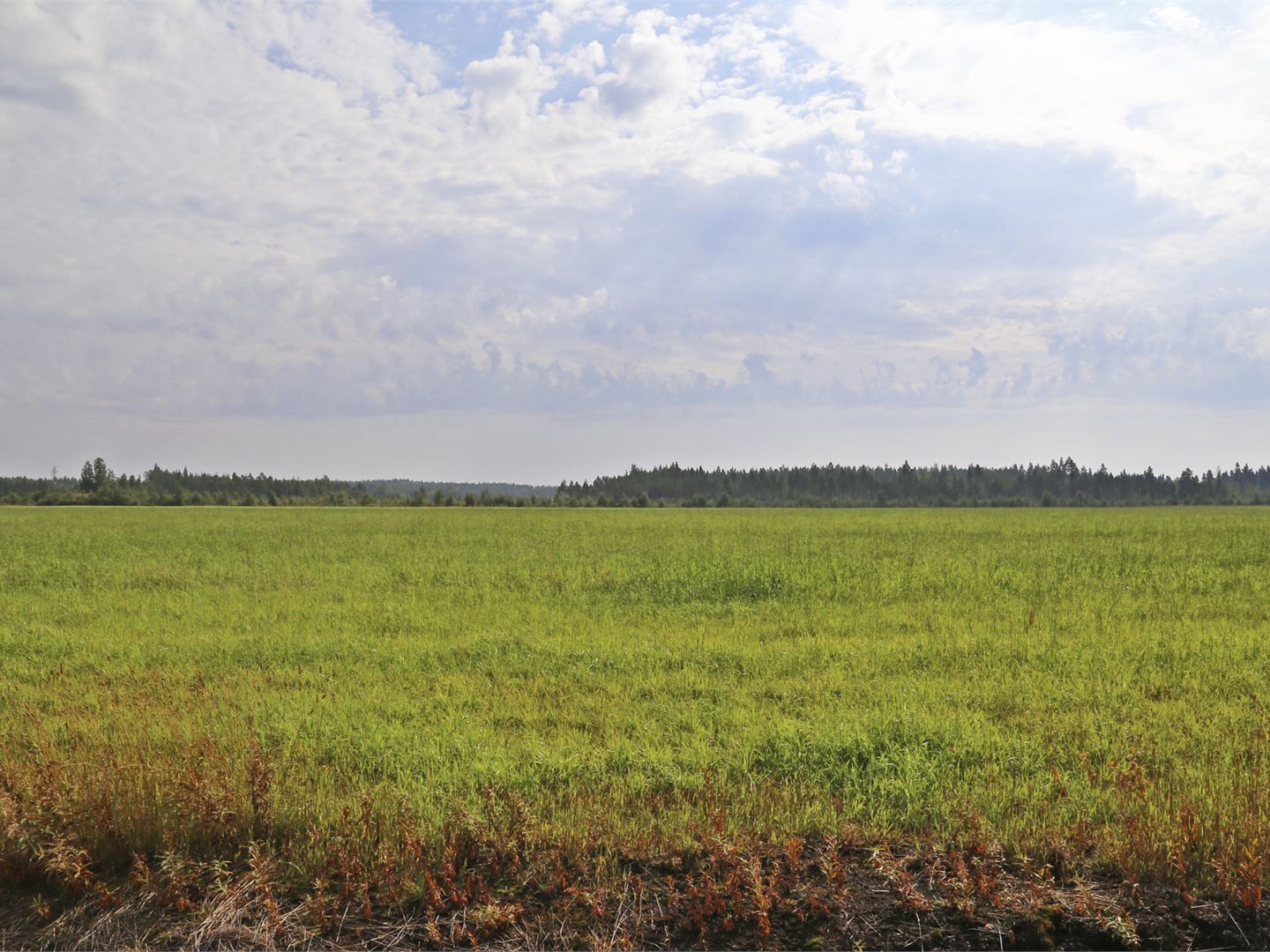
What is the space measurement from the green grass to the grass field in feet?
0.16

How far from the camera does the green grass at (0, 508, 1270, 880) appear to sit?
6.33 m

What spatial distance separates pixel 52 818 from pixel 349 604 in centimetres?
1248

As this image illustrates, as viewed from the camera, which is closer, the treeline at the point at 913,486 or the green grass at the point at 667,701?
the green grass at the point at 667,701

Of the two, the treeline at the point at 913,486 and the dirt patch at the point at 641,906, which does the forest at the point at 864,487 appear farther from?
the dirt patch at the point at 641,906

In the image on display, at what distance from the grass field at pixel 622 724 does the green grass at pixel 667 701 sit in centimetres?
5

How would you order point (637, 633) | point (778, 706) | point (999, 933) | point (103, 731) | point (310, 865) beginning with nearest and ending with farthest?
point (999, 933) → point (310, 865) → point (103, 731) → point (778, 706) → point (637, 633)

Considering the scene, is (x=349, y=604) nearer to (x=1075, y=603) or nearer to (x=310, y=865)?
(x=310, y=865)

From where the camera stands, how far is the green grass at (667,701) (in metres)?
6.33

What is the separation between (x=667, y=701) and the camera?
1018 cm

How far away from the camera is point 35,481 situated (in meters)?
178

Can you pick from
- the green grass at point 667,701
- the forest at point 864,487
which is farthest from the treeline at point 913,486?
the green grass at point 667,701

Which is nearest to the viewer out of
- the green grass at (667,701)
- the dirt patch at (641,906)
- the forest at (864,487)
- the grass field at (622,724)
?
the dirt patch at (641,906)

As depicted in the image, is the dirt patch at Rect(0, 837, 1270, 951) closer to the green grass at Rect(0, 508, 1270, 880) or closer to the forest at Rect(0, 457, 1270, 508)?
the green grass at Rect(0, 508, 1270, 880)

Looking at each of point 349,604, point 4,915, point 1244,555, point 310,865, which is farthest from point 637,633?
point 1244,555
